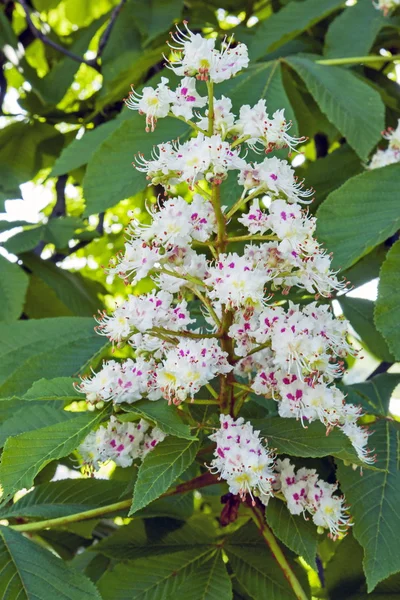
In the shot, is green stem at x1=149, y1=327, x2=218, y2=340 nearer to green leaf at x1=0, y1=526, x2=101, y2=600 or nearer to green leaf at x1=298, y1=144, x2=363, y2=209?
green leaf at x1=0, y1=526, x2=101, y2=600

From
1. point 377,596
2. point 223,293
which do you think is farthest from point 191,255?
point 377,596

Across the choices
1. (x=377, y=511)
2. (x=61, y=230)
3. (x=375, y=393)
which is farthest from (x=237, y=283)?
(x=61, y=230)

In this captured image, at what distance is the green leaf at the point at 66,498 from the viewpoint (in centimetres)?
126

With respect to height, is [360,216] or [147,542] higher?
[360,216]

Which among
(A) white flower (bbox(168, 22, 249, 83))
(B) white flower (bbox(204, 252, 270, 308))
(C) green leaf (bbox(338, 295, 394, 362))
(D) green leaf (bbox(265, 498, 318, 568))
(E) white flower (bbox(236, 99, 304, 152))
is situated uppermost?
(A) white flower (bbox(168, 22, 249, 83))

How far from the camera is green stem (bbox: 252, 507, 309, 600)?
1119 millimetres

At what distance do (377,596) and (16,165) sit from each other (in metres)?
1.60

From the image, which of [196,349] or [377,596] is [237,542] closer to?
[377,596]

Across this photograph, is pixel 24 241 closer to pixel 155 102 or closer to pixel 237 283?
pixel 155 102

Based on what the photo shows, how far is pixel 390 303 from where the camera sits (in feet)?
3.96

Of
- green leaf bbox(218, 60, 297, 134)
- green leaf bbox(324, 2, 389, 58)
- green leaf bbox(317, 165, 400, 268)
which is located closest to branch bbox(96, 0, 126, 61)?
green leaf bbox(324, 2, 389, 58)

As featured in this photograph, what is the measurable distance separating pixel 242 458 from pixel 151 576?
1.11 feet

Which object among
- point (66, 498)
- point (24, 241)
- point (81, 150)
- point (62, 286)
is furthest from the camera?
point (62, 286)

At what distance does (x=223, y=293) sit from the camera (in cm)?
95
